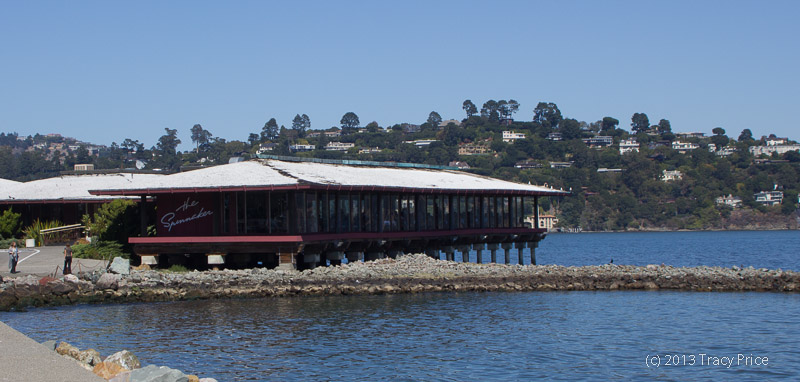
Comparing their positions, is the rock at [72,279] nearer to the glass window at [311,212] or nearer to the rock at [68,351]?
the glass window at [311,212]

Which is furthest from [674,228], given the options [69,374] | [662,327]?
[69,374]

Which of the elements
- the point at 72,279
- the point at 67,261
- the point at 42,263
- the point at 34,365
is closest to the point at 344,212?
the point at 67,261

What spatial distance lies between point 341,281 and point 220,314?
7537mm

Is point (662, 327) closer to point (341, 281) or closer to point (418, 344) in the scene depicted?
point (418, 344)

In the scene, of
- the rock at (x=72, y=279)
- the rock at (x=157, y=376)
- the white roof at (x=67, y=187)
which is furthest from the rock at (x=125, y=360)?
the white roof at (x=67, y=187)

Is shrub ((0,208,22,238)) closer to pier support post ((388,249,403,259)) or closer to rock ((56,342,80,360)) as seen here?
pier support post ((388,249,403,259))

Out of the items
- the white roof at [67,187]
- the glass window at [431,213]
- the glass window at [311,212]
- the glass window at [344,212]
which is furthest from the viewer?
the white roof at [67,187]

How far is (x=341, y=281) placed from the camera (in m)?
37.9

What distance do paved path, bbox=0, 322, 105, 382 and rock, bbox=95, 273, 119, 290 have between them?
1643cm

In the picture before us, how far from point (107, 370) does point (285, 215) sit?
2201 cm

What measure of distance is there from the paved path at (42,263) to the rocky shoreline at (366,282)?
1810mm

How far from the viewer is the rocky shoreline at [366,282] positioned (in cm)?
3472

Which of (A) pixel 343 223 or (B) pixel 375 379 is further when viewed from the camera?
(A) pixel 343 223

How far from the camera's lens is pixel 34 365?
54.9 feet
